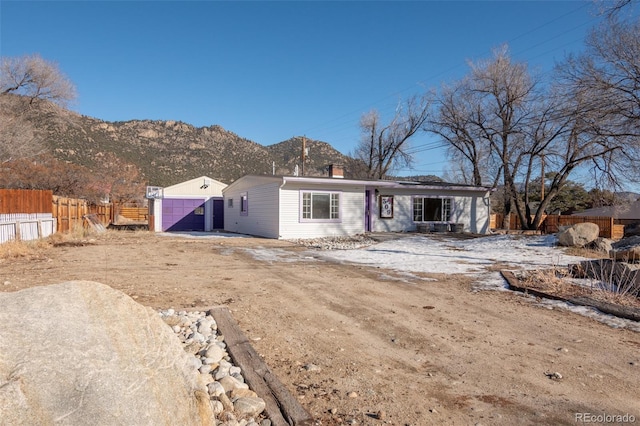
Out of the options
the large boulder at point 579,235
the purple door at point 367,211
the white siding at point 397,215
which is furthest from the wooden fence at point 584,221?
the purple door at point 367,211

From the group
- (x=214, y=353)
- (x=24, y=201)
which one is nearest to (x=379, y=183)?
(x=24, y=201)

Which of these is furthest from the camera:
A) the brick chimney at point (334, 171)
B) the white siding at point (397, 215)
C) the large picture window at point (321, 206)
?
the brick chimney at point (334, 171)

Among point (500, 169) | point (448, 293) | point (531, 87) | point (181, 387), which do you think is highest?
point (531, 87)

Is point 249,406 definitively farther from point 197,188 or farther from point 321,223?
point 197,188

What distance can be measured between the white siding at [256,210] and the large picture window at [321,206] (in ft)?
4.42

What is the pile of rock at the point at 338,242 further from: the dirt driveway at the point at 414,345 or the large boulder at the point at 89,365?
the large boulder at the point at 89,365

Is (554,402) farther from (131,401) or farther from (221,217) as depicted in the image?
(221,217)

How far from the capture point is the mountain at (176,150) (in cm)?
4053

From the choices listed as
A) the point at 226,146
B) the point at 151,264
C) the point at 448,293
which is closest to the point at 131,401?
the point at 448,293

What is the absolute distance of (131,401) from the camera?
5.69 feet

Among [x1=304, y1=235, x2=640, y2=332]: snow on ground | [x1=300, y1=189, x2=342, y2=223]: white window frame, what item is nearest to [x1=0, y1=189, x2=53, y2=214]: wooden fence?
[x1=300, y1=189, x2=342, y2=223]: white window frame

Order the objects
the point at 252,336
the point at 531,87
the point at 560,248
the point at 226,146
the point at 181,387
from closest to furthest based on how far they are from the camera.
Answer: the point at 181,387 < the point at 252,336 < the point at 560,248 < the point at 531,87 < the point at 226,146

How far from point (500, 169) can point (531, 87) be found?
470 cm

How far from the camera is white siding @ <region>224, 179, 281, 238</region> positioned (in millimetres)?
17234
